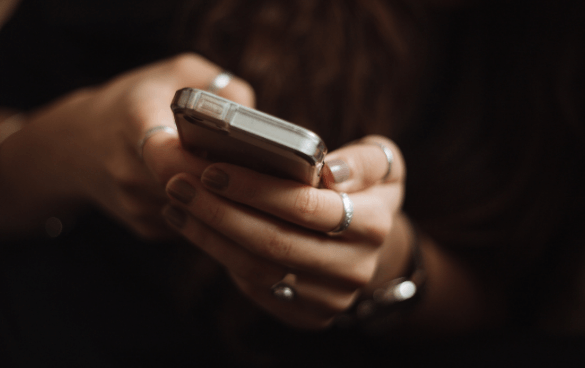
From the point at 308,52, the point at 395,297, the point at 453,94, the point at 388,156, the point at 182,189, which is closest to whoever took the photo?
the point at 182,189

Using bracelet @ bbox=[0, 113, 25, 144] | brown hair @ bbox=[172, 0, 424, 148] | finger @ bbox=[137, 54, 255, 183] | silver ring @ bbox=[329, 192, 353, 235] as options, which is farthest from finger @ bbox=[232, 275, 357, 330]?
bracelet @ bbox=[0, 113, 25, 144]

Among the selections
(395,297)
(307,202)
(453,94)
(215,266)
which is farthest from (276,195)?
(453,94)

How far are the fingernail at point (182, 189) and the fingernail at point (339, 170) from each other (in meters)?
0.17

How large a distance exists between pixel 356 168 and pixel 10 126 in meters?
0.96

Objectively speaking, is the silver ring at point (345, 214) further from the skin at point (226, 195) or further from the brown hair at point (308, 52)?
the brown hair at point (308, 52)

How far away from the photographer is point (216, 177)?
35 centimetres

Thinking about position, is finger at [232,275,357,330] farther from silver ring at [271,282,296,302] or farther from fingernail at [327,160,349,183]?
fingernail at [327,160,349,183]

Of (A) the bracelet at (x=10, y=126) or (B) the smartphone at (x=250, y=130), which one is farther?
(A) the bracelet at (x=10, y=126)

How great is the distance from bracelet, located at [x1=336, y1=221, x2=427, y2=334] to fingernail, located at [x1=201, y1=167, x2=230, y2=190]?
0.48m

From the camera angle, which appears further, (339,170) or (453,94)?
(453,94)

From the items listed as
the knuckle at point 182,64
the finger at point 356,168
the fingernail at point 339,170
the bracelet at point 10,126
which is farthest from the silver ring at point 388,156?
the bracelet at point 10,126

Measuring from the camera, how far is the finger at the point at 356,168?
1.32 feet

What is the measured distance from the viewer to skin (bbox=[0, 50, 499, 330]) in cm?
38

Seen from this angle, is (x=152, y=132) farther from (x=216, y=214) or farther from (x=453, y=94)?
(x=453, y=94)
